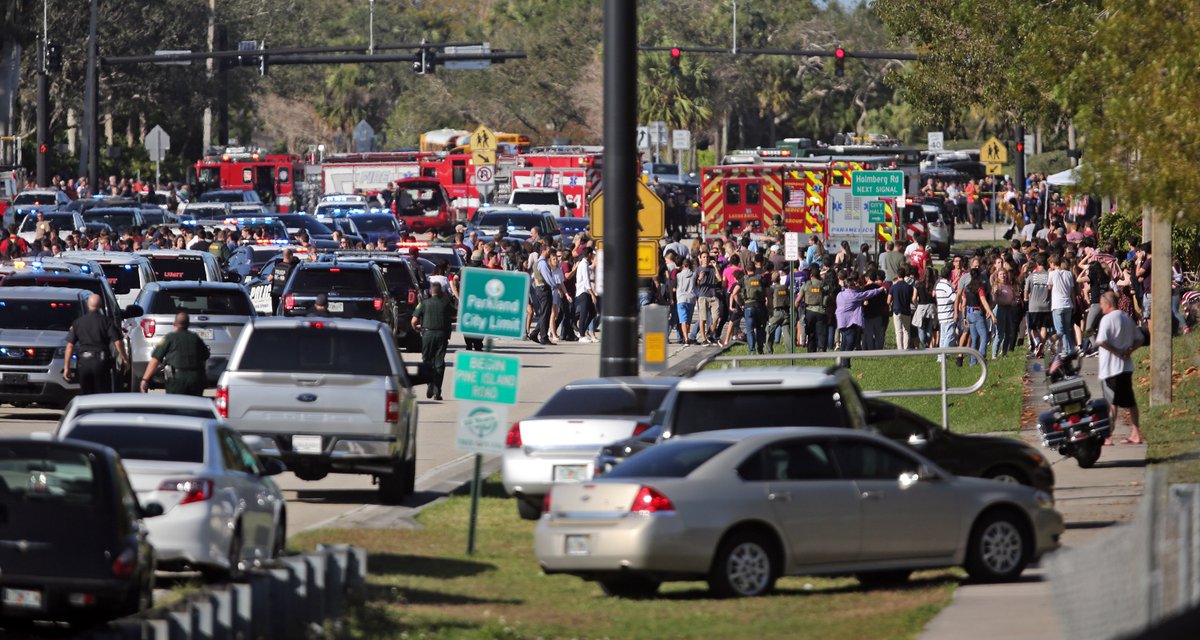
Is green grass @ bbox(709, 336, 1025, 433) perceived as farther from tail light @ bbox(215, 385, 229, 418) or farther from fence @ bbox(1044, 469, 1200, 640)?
fence @ bbox(1044, 469, 1200, 640)

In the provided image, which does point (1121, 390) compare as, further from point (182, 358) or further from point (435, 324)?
point (182, 358)

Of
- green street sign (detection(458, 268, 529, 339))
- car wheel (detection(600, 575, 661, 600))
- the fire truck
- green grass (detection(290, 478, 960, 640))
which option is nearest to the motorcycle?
green grass (detection(290, 478, 960, 640))

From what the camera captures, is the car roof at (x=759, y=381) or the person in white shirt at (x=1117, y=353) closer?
the car roof at (x=759, y=381)

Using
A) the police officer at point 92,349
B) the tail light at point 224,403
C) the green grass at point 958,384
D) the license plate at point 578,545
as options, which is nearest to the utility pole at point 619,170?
the tail light at point 224,403

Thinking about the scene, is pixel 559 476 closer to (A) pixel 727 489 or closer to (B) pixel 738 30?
(A) pixel 727 489

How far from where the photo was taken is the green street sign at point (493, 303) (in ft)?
53.5

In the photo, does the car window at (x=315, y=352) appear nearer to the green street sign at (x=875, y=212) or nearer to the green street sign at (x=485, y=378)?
the green street sign at (x=485, y=378)

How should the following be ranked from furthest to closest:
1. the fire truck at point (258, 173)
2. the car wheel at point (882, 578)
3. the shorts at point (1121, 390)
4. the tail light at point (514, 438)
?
1. the fire truck at point (258, 173)
2. the shorts at point (1121, 390)
3. the tail light at point (514, 438)
4. the car wheel at point (882, 578)

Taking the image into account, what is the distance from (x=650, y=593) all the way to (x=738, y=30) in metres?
98.9

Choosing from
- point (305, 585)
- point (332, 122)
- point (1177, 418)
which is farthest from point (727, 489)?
point (332, 122)

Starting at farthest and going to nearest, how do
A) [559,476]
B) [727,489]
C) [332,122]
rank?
1. [332,122]
2. [559,476]
3. [727,489]

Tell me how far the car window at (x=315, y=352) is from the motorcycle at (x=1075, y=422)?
22.8ft

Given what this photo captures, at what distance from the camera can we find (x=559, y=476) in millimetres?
17156

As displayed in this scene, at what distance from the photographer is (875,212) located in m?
34.1
